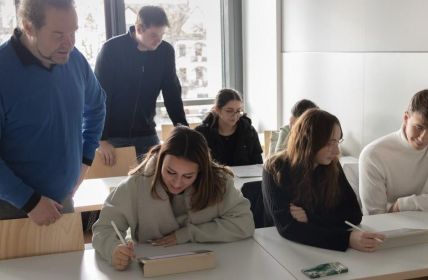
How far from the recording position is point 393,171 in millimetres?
2469

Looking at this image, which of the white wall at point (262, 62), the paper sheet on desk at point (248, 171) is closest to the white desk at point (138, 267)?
the paper sheet on desk at point (248, 171)

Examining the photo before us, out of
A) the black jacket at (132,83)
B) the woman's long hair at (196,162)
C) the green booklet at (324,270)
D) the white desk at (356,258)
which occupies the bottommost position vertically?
the white desk at (356,258)

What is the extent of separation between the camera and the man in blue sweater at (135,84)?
3.41 metres

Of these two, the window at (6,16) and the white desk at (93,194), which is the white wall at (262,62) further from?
the window at (6,16)

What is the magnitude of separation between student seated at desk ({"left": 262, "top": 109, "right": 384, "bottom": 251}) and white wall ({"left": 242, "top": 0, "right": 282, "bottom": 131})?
2781 mm

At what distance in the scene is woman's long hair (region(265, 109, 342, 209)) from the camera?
6.84 ft

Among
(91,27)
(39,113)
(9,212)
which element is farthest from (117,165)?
(91,27)

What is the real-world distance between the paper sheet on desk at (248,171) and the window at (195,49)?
6.46ft

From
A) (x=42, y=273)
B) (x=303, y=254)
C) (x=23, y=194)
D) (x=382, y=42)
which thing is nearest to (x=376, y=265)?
(x=303, y=254)

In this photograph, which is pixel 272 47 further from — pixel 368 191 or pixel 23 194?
pixel 23 194

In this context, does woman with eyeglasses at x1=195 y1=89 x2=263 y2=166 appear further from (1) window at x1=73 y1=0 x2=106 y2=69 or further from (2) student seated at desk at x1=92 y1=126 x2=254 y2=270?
(1) window at x1=73 y1=0 x2=106 y2=69

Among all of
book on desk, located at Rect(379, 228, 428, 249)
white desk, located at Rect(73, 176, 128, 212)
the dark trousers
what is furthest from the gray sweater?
white desk, located at Rect(73, 176, 128, 212)

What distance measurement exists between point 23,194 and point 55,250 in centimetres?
24

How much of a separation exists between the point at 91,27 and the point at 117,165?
7.70ft
